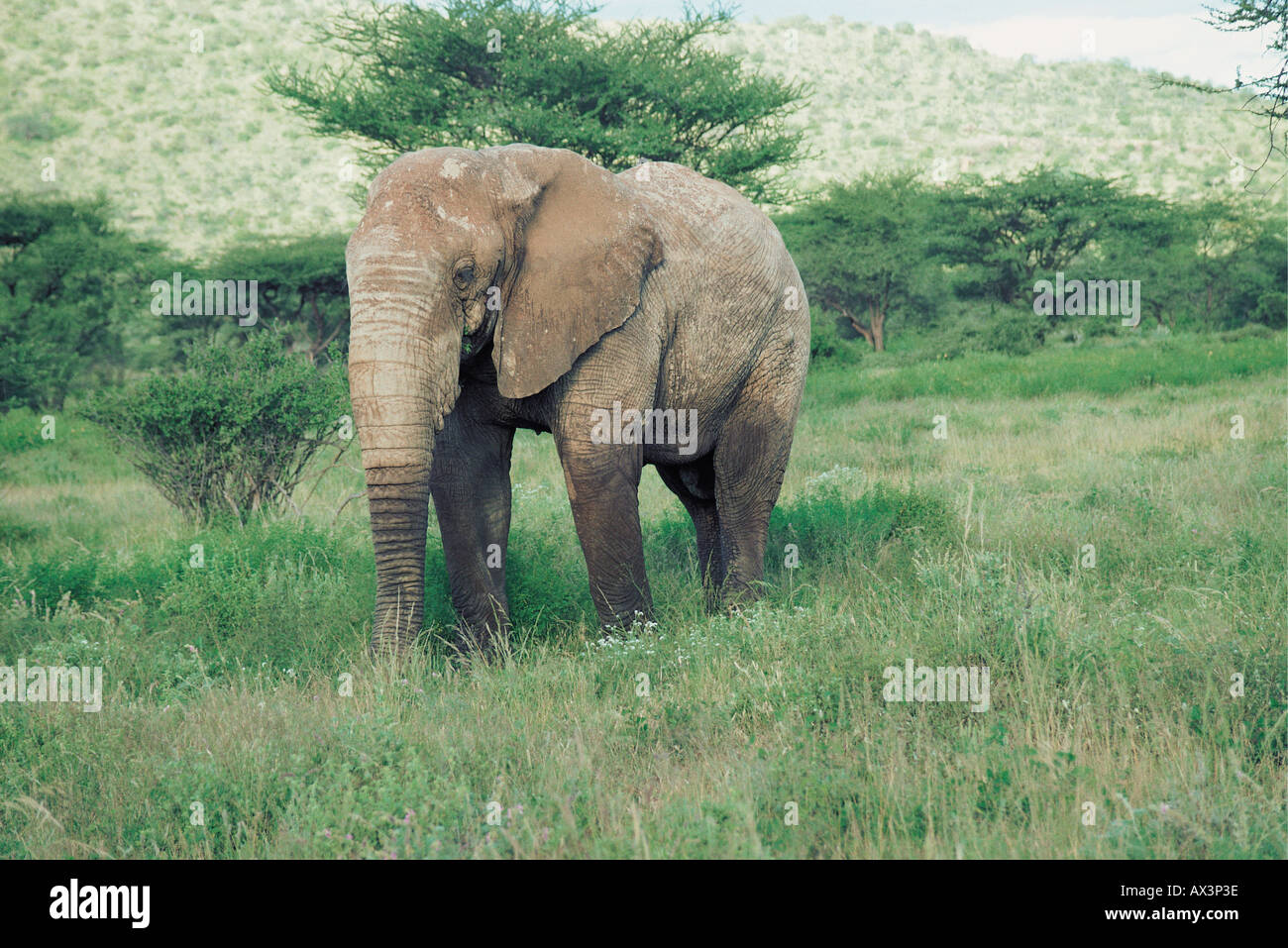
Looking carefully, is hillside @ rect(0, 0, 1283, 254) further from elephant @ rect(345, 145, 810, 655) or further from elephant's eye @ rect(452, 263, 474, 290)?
elephant's eye @ rect(452, 263, 474, 290)

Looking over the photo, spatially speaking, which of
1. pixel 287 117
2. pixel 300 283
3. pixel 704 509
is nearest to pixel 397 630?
pixel 704 509

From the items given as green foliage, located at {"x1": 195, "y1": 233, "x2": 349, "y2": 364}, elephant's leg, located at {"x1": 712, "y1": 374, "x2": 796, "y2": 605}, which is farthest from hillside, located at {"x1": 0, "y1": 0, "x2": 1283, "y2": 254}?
elephant's leg, located at {"x1": 712, "y1": 374, "x2": 796, "y2": 605}

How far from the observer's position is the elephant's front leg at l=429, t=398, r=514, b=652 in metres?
5.39

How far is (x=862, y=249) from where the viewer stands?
3206 centimetres

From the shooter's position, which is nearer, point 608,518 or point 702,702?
point 702,702
